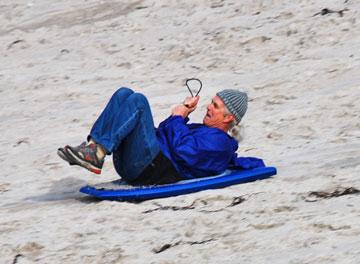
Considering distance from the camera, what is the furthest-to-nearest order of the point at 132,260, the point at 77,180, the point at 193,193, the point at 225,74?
the point at 225,74, the point at 77,180, the point at 193,193, the point at 132,260

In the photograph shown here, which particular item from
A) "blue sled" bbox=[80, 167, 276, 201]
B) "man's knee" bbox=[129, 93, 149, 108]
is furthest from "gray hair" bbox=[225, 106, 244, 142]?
"man's knee" bbox=[129, 93, 149, 108]

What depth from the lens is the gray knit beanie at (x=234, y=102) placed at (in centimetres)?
563

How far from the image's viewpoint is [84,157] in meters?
5.17

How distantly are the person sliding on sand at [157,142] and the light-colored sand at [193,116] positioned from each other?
0.23 meters

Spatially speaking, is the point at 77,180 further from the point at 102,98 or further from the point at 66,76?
the point at 66,76

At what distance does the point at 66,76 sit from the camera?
8.85 metres

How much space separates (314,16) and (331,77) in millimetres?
1387

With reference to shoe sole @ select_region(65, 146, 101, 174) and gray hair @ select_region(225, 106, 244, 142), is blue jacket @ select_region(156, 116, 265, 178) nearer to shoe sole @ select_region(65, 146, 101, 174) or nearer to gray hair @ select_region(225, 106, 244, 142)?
gray hair @ select_region(225, 106, 244, 142)

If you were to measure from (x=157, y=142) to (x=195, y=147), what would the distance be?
0.76 feet

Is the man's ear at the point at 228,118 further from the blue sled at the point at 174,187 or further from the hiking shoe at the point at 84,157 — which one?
the hiking shoe at the point at 84,157

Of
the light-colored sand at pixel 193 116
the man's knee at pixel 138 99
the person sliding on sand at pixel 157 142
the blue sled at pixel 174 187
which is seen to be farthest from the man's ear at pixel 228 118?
the man's knee at pixel 138 99

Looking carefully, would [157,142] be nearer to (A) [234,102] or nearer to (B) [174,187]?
(B) [174,187]

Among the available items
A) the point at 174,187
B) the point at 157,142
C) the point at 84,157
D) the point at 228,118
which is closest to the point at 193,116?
the point at 228,118

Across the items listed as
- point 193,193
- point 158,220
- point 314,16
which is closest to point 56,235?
point 158,220
